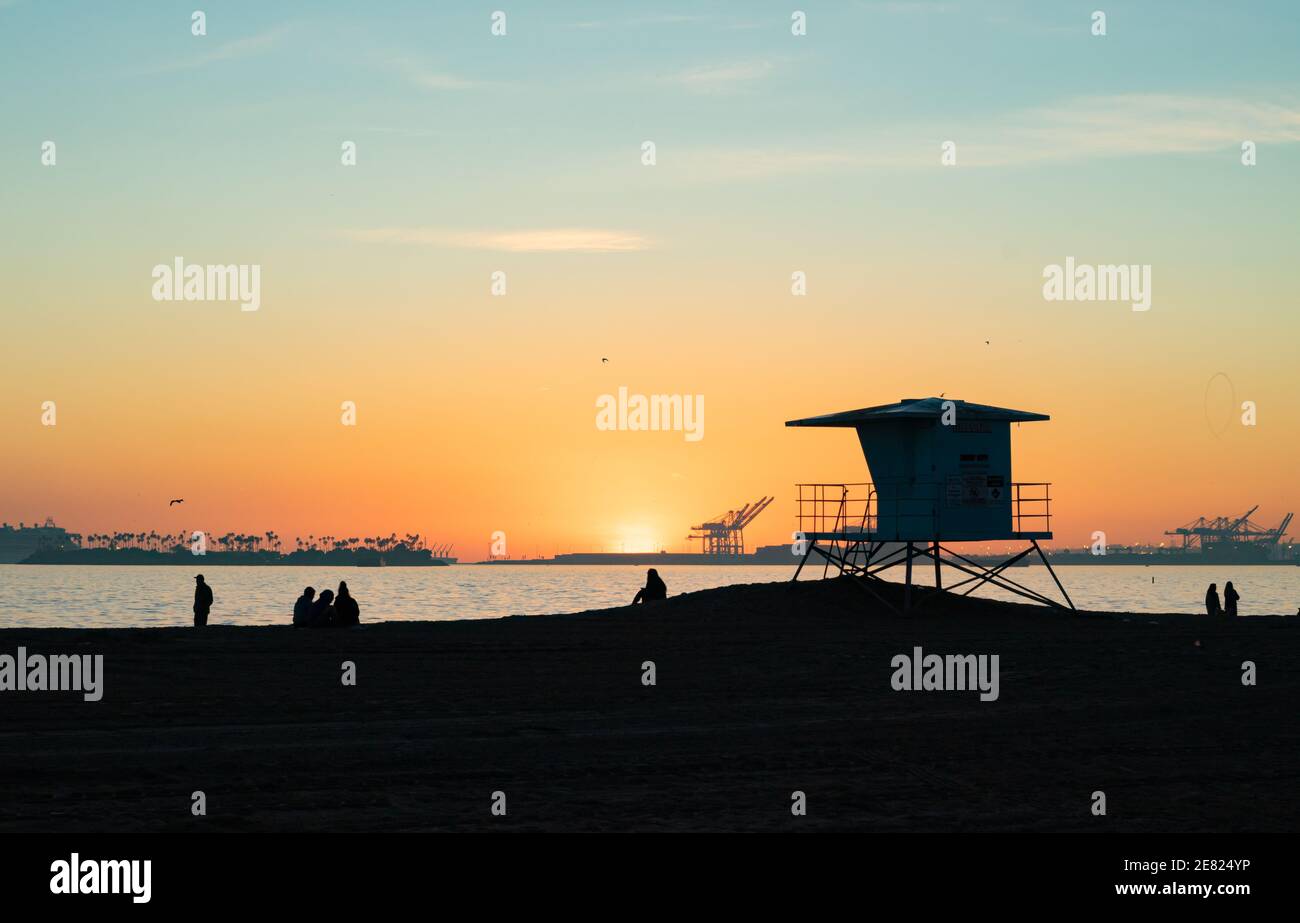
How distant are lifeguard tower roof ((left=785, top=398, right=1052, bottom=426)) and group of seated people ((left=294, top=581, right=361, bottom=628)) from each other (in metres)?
15.1

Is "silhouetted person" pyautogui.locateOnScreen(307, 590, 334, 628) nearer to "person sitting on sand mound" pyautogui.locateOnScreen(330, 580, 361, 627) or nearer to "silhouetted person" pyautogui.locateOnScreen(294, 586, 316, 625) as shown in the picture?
"silhouetted person" pyautogui.locateOnScreen(294, 586, 316, 625)

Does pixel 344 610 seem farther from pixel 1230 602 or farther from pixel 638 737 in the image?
pixel 1230 602

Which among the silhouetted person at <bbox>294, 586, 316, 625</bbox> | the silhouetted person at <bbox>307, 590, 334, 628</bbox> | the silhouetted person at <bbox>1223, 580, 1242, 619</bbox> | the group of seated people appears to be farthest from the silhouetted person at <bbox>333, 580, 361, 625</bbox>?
the silhouetted person at <bbox>1223, 580, 1242, 619</bbox>

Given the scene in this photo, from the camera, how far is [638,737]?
18.2m

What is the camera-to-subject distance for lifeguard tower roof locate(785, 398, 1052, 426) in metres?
40.5

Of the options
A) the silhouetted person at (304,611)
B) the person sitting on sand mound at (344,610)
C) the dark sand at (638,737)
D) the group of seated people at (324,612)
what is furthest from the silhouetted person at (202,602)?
the dark sand at (638,737)

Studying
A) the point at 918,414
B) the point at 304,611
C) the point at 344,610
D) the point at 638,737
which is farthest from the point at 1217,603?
the point at 638,737

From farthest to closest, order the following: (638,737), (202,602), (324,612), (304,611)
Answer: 1. (202,602)
2. (324,612)
3. (304,611)
4. (638,737)

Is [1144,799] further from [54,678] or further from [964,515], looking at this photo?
[964,515]

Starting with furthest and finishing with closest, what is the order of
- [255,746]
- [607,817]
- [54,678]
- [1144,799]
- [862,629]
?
1. [862,629]
2. [54,678]
3. [255,746]
4. [1144,799]
5. [607,817]

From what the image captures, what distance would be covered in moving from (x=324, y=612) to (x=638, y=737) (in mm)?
19915
